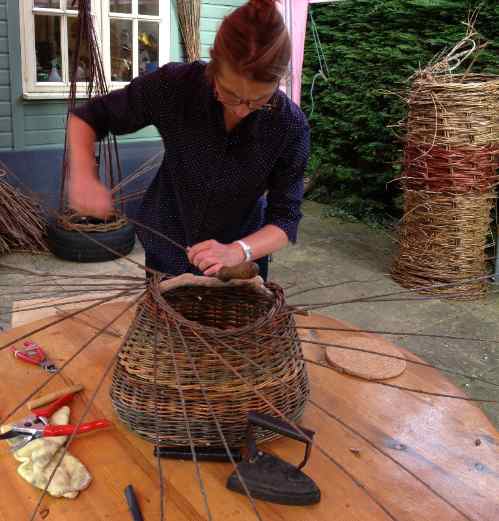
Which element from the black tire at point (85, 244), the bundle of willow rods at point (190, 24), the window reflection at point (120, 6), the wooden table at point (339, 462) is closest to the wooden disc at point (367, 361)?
the wooden table at point (339, 462)

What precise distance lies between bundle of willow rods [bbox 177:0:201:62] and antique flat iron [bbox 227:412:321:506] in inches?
185

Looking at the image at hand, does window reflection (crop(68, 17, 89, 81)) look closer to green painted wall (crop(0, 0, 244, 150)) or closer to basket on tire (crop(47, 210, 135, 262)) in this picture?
green painted wall (crop(0, 0, 244, 150))

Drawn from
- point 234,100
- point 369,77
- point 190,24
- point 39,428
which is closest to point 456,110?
point 369,77

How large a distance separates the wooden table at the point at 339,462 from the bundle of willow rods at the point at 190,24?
172 inches

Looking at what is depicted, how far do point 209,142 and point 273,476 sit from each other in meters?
0.89

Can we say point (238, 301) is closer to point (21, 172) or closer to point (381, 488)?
point (381, 488)

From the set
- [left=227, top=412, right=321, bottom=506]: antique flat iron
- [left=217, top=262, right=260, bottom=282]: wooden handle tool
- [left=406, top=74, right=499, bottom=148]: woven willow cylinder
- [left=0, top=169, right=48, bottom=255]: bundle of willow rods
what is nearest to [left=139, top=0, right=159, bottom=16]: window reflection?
[left=0, top=169, right=48, bottom=255]: bundle of willow rods

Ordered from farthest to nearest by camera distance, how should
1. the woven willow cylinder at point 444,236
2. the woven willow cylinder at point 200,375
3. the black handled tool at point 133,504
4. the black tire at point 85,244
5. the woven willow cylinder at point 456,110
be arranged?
the black tire at point 85,244, the woven willow cylinder at point 444,236, the woven willow cylinder at point 456,110, the woven willow cylinder at point 200,375, the black handled tool at point 133,504

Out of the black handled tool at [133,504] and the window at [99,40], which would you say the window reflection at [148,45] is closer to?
the window at [99,40]

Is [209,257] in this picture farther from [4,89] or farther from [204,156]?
[4,89]

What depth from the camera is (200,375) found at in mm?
1090

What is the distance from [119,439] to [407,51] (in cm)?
538

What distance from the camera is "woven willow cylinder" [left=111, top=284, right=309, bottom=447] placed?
108 cm

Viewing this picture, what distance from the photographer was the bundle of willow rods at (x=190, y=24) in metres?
5.21
